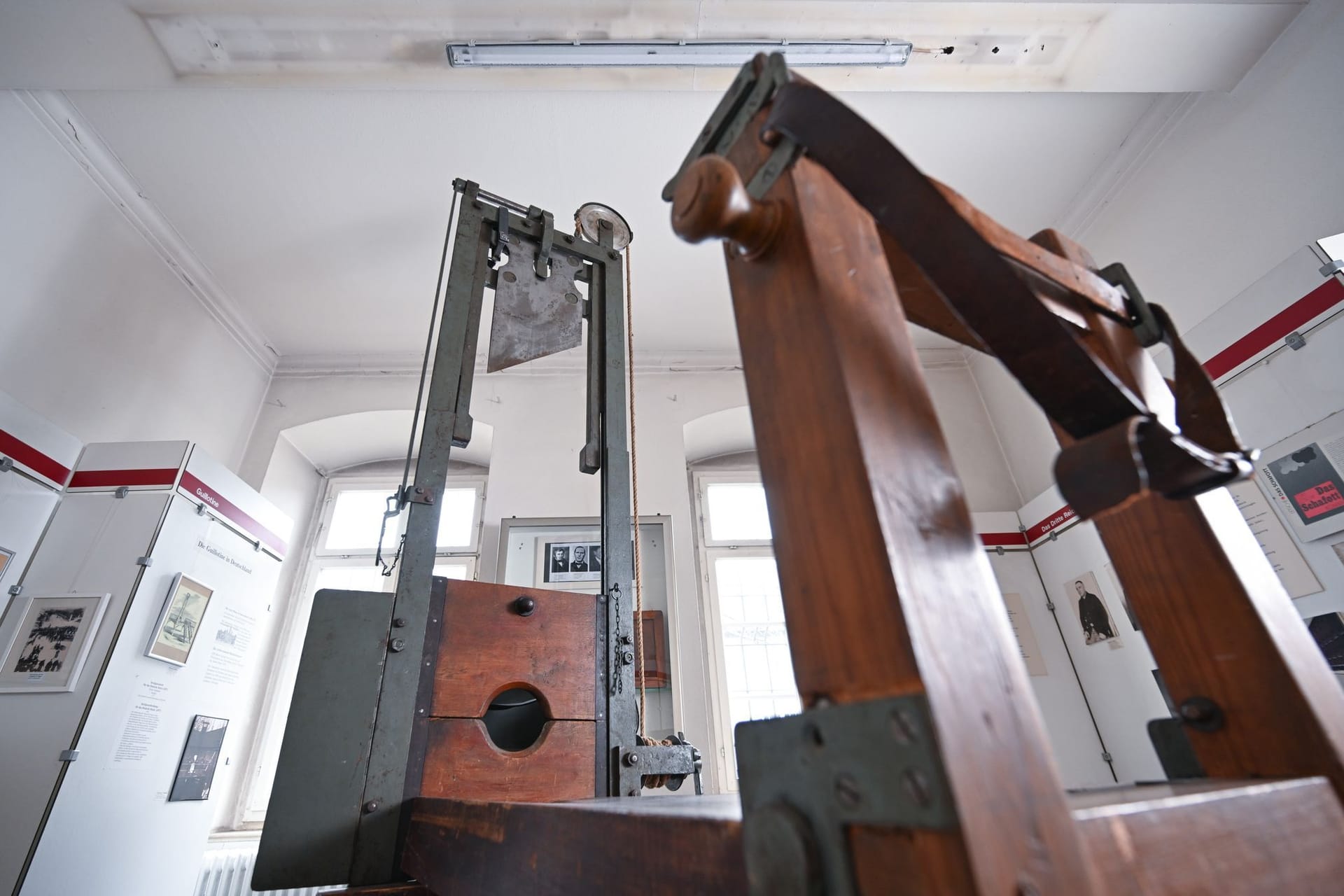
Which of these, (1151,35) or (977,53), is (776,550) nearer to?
(977,53)

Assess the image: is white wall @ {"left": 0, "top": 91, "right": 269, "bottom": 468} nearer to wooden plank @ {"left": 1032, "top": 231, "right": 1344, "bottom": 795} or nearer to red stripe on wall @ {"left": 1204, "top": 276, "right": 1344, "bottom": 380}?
wooden plank @ {"left": 1032, "top": 231, "right": 1344, "bottom": 795}

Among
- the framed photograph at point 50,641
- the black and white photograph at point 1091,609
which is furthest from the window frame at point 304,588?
the black and white photograph at point 1091,609

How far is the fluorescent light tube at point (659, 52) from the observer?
7.15ft

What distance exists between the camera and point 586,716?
1.15 meters

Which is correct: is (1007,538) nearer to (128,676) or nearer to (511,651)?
(511,651)

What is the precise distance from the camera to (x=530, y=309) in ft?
5.31

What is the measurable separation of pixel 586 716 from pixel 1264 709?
0.98 meters

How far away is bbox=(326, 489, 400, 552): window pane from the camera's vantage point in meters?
3.88

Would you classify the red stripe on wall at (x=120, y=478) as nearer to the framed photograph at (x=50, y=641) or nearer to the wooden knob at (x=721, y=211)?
the framed photograph at (x=50, y=641)

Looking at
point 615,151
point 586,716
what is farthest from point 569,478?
point 586,716

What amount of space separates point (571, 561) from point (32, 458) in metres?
2.04

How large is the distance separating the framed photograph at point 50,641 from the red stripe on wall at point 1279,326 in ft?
11.2

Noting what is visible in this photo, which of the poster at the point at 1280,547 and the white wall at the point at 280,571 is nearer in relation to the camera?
the poster at the point at 1280,547

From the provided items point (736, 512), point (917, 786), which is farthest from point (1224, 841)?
point (736, 512)
